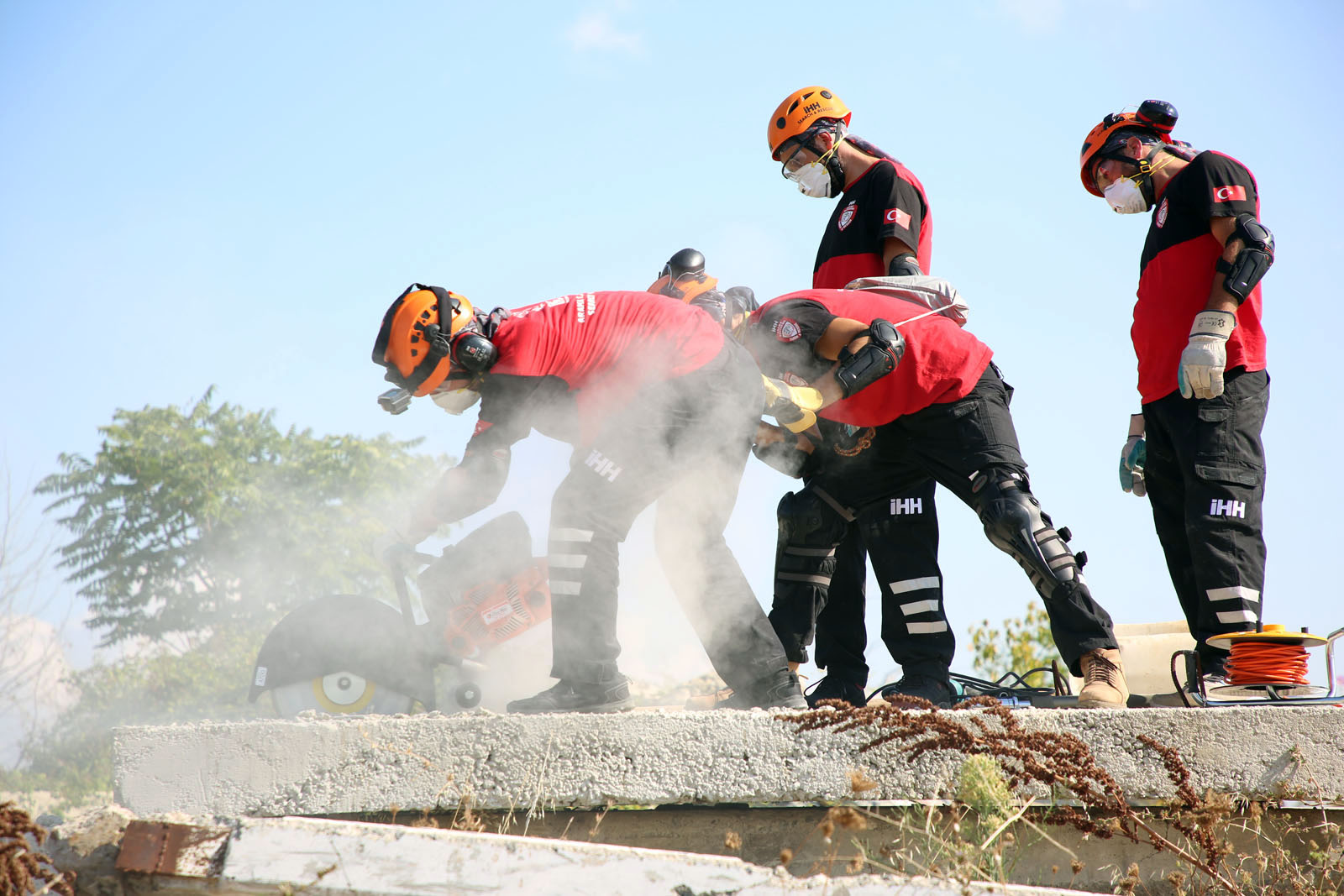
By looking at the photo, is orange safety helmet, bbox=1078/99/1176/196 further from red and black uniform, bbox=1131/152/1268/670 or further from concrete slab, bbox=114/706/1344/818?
concrete slab, bbox=114/706/1344/818

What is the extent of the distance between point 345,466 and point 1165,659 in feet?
47.0

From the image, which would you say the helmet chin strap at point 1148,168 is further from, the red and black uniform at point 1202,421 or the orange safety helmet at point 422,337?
the orange safety helmet at point 422,337

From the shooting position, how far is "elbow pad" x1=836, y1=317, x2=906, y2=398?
11.3ft

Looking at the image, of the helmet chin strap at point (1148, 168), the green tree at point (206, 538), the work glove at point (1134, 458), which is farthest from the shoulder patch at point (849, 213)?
the green tree at point (206, 538)

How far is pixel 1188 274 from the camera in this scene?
365 cm

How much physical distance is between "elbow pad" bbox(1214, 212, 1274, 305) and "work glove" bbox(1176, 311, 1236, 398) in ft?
0.33

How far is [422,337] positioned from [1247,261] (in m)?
2.82

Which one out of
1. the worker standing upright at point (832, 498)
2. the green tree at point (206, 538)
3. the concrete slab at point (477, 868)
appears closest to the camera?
the concrete slab at point (477, 868)

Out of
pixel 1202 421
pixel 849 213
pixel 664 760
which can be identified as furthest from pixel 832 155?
pixel 664 760

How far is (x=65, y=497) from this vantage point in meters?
14.9

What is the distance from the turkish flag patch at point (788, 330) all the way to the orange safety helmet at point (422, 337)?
1132mm

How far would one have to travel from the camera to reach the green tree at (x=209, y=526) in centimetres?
1418

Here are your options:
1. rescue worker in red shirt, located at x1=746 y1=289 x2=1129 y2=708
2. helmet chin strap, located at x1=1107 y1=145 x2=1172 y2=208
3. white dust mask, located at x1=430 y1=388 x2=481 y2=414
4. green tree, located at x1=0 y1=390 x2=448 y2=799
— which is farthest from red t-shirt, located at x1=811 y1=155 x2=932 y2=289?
green tree, located at x1=0 y1=390 x2=448 y2=799

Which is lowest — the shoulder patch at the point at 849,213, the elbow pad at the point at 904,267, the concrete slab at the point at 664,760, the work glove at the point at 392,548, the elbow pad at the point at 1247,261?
the concrete slab at the point at 664,760
